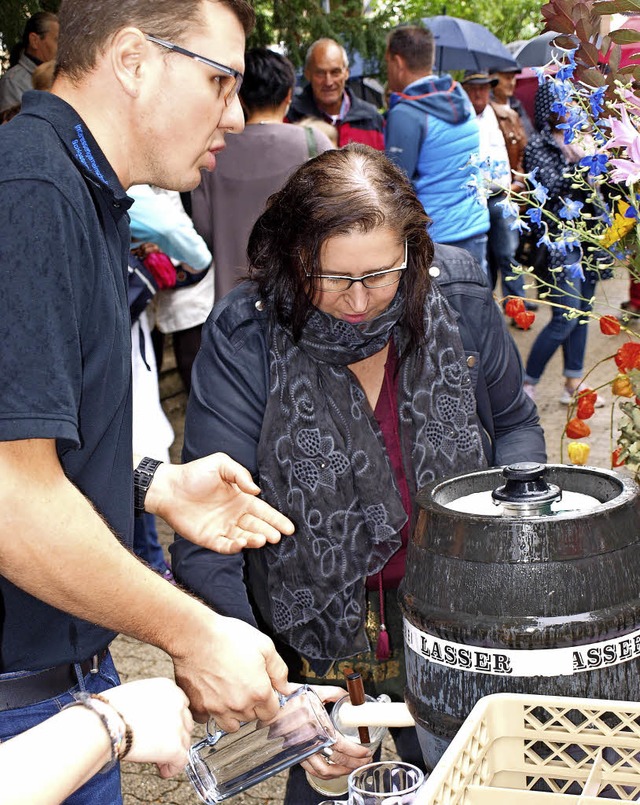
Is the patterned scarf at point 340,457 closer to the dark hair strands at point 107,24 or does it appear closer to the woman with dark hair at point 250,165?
the dark hair strands at point 107,24

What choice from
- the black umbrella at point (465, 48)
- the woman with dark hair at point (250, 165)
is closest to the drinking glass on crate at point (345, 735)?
the woman with dark hair at point (250, 165)

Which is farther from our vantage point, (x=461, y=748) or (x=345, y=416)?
(x=345, y=416)

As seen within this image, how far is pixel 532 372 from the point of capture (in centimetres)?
686

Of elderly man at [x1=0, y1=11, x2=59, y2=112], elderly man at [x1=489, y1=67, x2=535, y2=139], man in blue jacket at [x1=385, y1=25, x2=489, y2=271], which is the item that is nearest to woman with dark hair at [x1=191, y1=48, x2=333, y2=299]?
man in blue jacket at [x1=385, y1=25, x2=489, y2=271]

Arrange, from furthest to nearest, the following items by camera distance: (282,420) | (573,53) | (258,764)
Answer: (282,420) < (573,53) < (258,764)

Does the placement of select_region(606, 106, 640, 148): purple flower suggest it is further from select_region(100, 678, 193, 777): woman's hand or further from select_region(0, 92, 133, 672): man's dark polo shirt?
select_region(100, 678, 193, 777): woman's hand

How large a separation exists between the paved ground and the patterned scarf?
430mm

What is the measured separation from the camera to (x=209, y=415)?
234 cm

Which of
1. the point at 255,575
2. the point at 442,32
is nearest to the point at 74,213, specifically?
the point at 255,575

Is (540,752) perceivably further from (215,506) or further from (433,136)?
(433,136)

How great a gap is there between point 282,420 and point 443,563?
99 cm

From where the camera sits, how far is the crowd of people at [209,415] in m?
1.36

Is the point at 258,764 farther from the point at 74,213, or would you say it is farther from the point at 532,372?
the point at 532,372

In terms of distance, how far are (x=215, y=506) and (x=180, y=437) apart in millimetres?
4915
